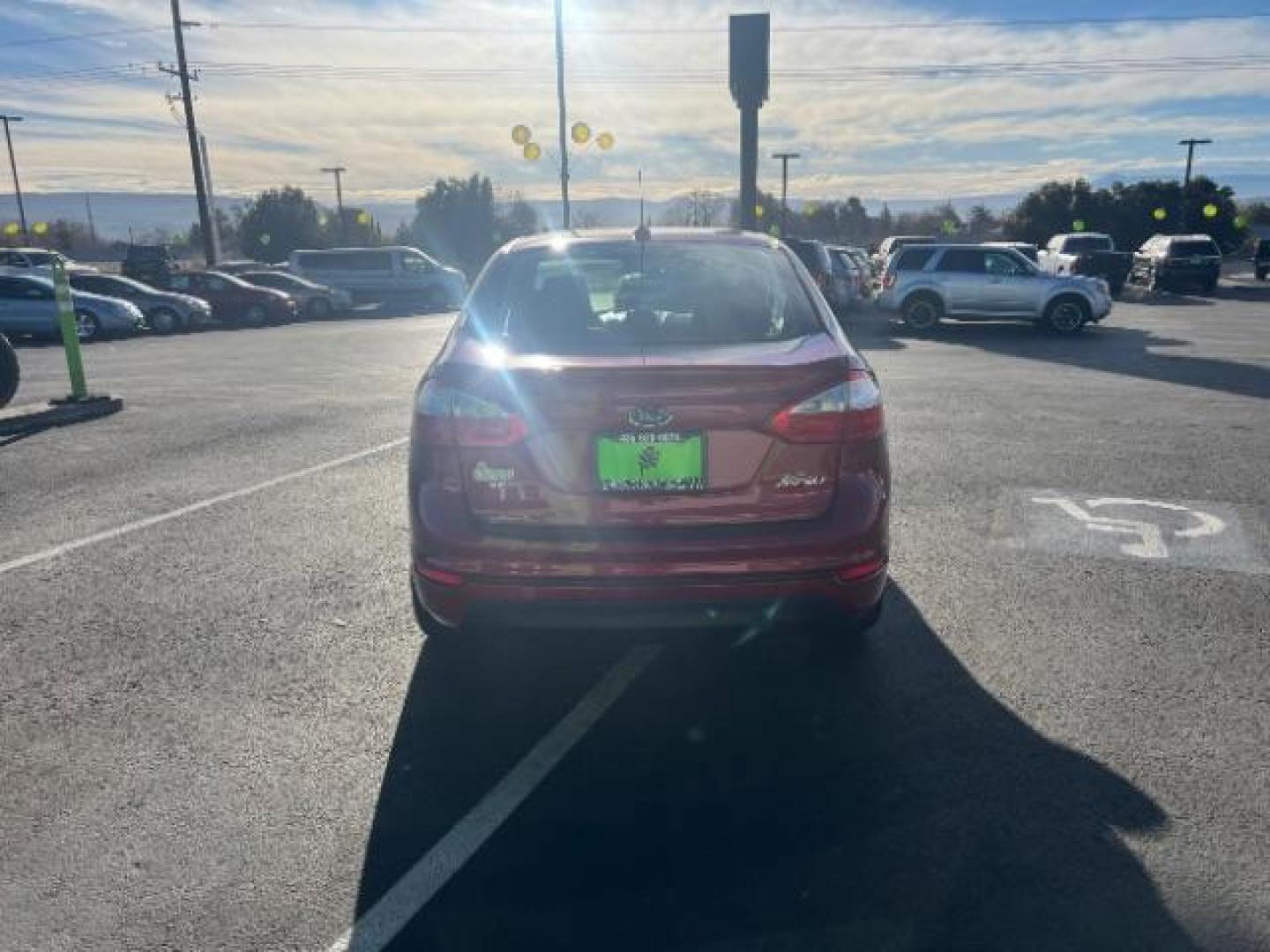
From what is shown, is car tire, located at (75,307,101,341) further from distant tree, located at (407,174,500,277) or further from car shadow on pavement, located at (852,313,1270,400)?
distant tree, located at (407,174,500,277)

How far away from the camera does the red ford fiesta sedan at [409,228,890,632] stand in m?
3.17

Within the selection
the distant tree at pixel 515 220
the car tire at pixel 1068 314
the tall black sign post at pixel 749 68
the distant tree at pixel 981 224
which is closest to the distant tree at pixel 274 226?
the distant tree at pixel 515 220

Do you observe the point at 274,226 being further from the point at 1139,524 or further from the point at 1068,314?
the point at 1139,524

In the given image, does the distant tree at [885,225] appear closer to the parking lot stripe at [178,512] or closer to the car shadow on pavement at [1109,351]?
the car shadow on pavement at [1109,351]

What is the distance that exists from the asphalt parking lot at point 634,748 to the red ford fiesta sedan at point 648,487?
0.25 m

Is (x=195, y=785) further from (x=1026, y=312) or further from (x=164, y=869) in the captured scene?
(x=1026, y=312)

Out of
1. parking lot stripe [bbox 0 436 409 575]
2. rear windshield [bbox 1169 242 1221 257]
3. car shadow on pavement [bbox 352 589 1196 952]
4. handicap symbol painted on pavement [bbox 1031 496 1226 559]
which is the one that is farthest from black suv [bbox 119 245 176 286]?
car shadow on pavement [bbox 352 589 1196 952]

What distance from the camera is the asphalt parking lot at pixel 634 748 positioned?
2.55 metres

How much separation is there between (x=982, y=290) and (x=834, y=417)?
17.7 metres

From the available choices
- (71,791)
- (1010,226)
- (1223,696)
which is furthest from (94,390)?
(1010,226)

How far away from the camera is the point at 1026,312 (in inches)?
753

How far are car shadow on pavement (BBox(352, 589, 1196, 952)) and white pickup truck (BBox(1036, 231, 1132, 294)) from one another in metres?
27.8

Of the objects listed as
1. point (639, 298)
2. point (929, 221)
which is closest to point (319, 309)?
point (639, 298)

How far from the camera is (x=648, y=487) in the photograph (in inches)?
126
